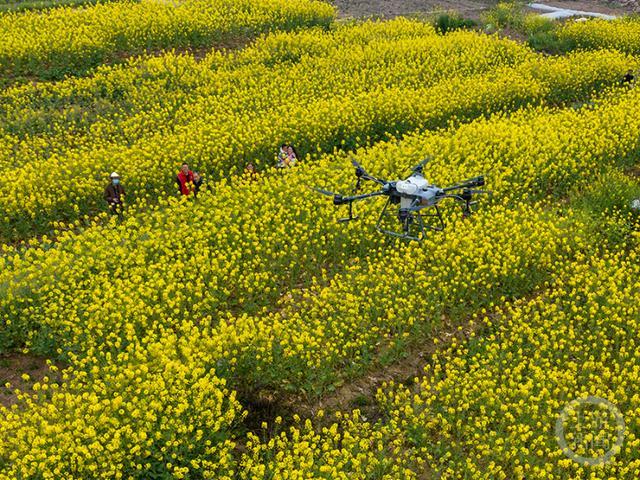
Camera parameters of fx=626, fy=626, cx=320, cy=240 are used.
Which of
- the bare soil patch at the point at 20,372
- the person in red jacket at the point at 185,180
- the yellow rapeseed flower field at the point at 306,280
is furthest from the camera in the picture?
the person in red jacket at the point at 185,180

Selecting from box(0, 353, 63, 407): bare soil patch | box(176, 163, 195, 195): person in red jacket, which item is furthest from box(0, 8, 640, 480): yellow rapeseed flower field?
box(176, 163, 195, 195): person in red jacket

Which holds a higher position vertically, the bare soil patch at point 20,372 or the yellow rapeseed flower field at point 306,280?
the yellow rapeseed flower field at point 306,280

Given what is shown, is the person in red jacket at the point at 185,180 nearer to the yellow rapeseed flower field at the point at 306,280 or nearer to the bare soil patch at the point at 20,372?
the yellow rapeseed flower field at the point at 306,280

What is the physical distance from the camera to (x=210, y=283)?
38.2 ft

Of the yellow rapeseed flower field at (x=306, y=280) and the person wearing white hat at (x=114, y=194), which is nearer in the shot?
the yellow rapeseed flower field at (x=306, y=280)

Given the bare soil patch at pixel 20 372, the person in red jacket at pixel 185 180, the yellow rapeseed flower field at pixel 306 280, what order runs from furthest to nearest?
the person in red jacket at pixel 185 180, the bare soil patch at pixel 20 372, the yellow rapeseed flower field at pixel 306 280

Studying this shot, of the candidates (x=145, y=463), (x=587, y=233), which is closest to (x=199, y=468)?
(x=145, y=463)

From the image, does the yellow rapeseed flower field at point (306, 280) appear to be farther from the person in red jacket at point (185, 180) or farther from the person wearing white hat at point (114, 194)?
the person in red jacket at point (185, 180)

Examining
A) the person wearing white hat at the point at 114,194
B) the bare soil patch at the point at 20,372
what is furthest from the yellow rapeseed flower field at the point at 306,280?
the person wearing white hat at the point at 114,194

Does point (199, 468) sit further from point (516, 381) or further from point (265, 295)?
point (516, 381)

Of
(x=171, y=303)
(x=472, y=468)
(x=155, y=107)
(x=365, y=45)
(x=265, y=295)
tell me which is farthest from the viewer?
(x=365, y=45)

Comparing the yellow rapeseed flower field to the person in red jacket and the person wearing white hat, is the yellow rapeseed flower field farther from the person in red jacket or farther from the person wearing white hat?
the person in red jacket

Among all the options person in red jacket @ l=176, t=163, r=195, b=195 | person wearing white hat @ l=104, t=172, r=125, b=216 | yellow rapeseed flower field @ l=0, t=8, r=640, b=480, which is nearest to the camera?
yellow rapeseed flower field @ l=0, t=8, r=640, b=480

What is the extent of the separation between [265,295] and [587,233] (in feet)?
23.7
